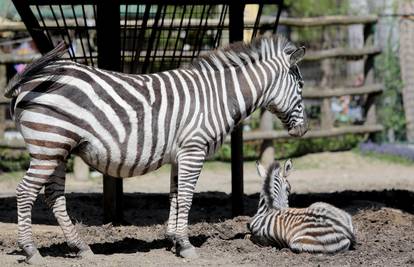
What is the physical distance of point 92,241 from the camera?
8.49m

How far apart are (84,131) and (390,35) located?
11.8 metres

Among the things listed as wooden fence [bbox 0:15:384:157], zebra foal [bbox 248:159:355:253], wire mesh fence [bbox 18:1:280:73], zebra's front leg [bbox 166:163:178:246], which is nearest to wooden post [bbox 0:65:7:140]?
wooden fence [bbox 0:15:384:157]

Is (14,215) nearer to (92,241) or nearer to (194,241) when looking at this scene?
(92,241)

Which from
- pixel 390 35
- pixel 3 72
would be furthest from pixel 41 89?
pixel 390 35

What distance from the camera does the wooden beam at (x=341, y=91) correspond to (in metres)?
15.5

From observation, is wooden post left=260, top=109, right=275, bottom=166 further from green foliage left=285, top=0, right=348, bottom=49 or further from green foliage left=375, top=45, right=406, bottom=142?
green foliage left=375, top=45, right=406, bottom=142

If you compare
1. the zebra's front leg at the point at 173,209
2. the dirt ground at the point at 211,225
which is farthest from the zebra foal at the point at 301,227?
the zebra's front leg at the point at 173,209

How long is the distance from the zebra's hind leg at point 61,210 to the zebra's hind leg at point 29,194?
1.12ft

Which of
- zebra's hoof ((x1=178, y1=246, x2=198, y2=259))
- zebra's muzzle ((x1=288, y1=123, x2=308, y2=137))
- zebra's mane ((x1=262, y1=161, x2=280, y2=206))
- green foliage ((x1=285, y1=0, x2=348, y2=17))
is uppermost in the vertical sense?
green foliage ((x1=285, y1=0, x2=348, y2=17))

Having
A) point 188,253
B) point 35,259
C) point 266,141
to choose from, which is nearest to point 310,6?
point 266,141

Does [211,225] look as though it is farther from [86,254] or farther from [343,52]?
[343,52]

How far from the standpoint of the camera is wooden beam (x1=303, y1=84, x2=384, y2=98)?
1555 cm

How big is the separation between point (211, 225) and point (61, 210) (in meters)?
2.00

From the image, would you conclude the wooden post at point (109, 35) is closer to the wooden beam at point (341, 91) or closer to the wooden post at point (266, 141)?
the wooden post at point (266, 141)
